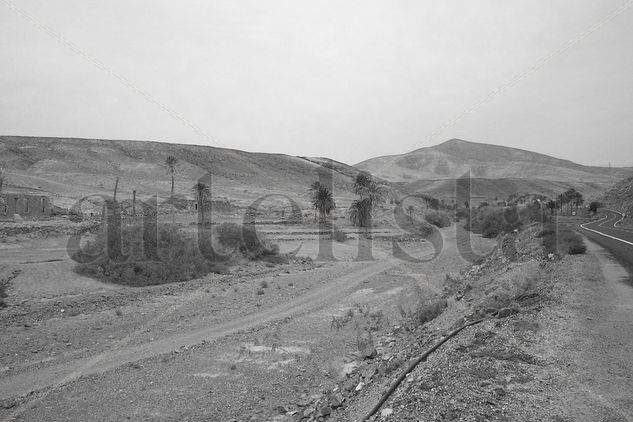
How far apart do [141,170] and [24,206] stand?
47.5 m

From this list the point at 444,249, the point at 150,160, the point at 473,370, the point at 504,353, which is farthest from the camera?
the point at 150,160

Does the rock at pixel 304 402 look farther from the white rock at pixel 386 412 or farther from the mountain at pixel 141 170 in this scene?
the mountain at pixel 141 170

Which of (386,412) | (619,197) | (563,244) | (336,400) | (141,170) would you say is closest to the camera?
(386,412)

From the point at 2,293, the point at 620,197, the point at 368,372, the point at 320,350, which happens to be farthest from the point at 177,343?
the point at 620,197

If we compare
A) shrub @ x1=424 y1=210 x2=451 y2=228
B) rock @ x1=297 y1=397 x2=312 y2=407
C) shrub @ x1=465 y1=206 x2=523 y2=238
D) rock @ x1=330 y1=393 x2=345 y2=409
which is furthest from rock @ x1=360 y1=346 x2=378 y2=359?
shrub @ x1=424 y1=210 x2=451 y2=228

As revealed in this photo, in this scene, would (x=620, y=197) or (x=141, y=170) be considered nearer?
(x=620, y=197)

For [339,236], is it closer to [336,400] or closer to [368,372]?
[368,372]

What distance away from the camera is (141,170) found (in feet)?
294

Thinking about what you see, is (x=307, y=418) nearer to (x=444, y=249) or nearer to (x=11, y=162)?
(x=444, y=249)

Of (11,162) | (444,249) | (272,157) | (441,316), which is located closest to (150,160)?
(11,162)

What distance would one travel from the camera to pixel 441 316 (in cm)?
1345

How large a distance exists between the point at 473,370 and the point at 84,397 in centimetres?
930

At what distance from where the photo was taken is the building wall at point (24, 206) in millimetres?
42156

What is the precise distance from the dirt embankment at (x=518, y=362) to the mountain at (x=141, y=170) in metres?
54.2
